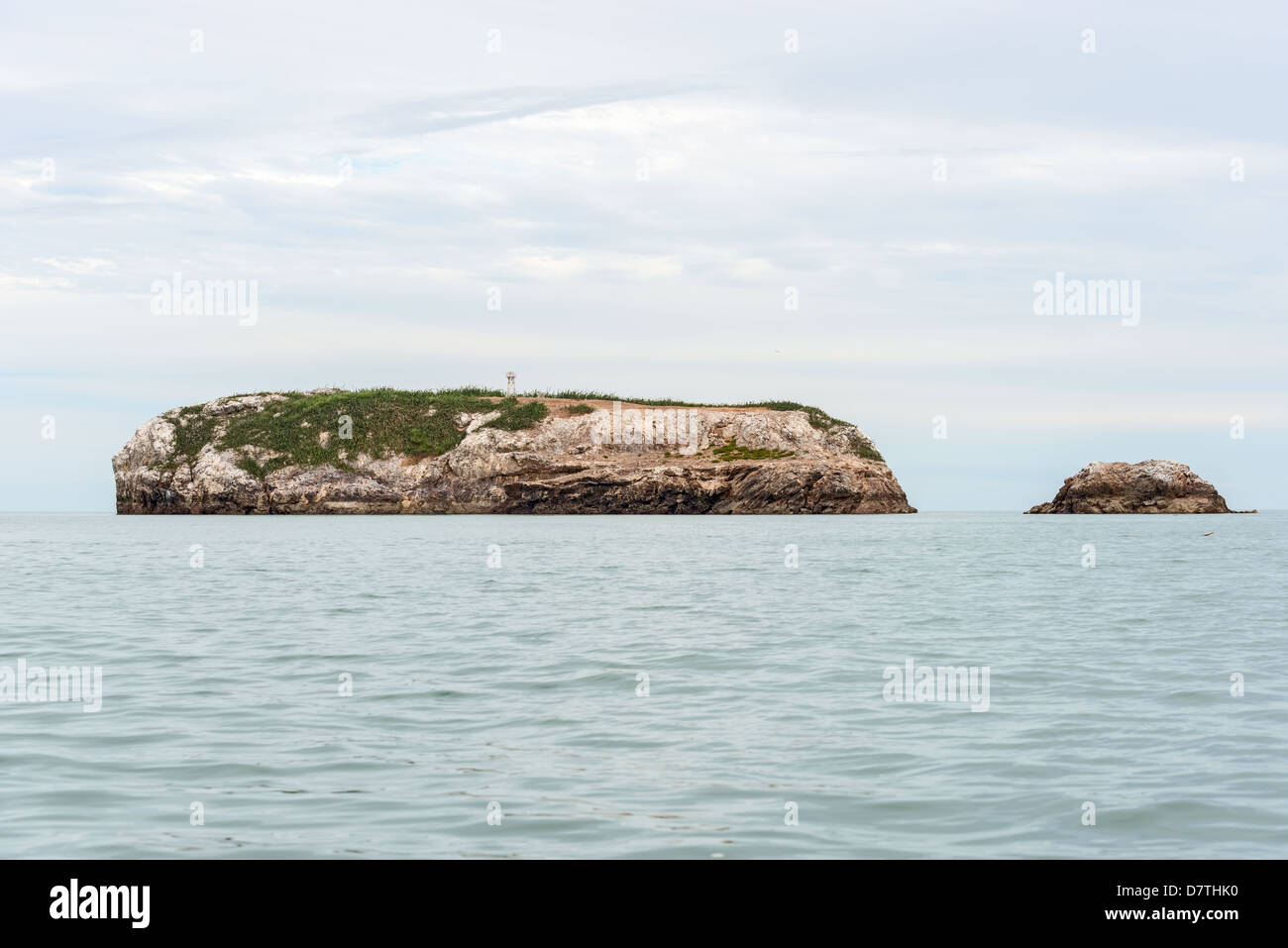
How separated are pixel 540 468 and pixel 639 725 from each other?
86.4 metres

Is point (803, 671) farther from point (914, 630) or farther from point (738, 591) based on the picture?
point (738, 591)

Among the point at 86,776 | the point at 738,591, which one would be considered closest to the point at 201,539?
the point at 738,591

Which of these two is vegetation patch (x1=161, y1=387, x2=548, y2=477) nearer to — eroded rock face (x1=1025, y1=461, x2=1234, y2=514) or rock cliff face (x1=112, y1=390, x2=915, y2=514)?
rock cliff face (x1=112, y1=390, x2=915, y2=514)

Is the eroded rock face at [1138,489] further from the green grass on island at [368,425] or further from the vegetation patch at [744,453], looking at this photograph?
the vegetation patch at [744,453]

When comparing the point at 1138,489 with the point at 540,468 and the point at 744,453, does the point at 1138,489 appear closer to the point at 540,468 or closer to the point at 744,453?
the point at 744,453

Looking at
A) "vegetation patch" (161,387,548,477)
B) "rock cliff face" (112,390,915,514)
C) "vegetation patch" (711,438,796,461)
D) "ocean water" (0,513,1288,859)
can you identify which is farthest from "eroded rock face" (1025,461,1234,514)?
"ocean water" (0,513,1288,859)

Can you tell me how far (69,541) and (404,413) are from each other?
56.8 meters

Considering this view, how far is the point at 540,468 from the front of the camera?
319 feet

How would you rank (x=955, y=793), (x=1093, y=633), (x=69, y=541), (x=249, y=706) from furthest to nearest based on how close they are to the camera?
(x=69, y=541), (x=1093, y=633), (x=249, y=706), (x=955, y=793)

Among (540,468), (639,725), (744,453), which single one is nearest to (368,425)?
(540,468)

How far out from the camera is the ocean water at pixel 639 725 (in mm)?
7793

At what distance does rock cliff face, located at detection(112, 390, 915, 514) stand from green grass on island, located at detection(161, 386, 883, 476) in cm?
22

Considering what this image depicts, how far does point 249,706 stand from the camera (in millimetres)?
12398
